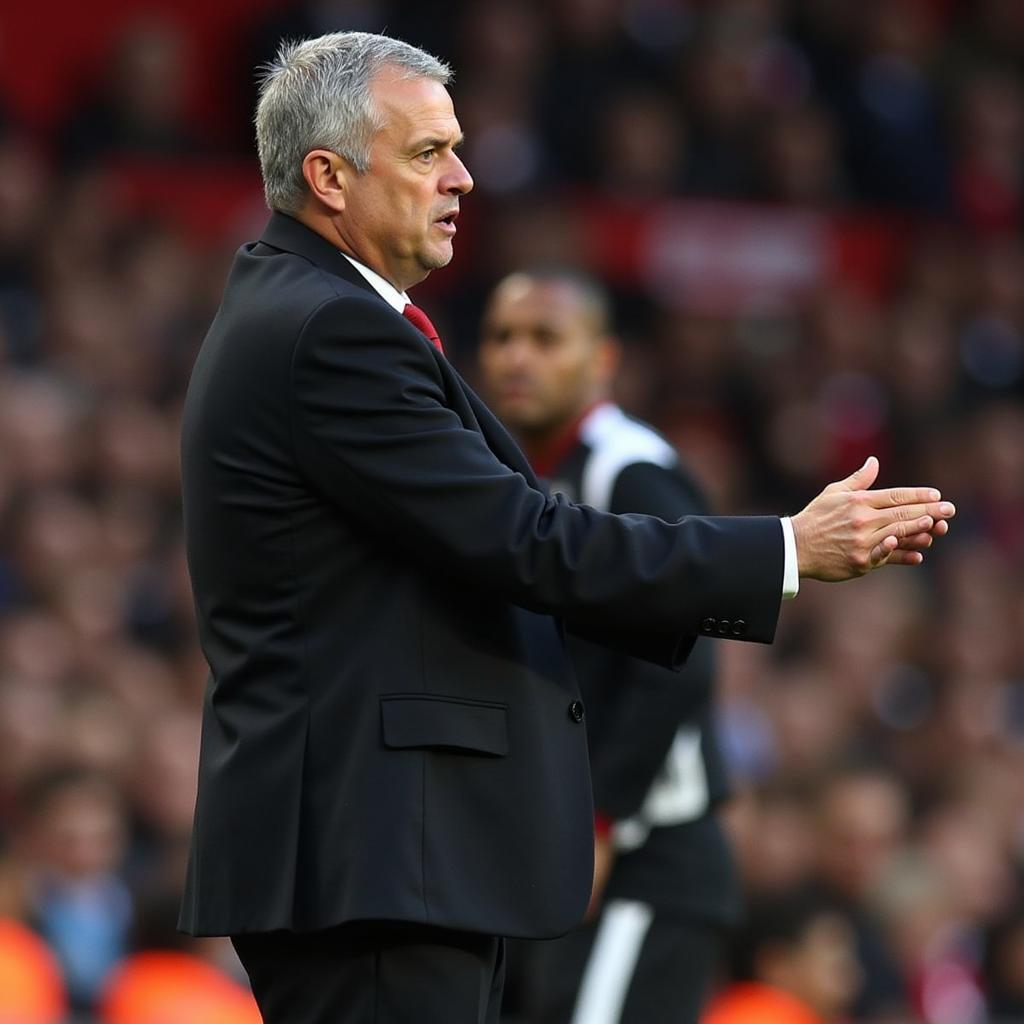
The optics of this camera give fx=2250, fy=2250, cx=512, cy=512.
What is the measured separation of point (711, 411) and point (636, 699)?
5.16m

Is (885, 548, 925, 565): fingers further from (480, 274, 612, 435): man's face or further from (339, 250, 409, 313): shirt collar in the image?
(480, 274, 612, 435): man's face

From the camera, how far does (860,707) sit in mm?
8562

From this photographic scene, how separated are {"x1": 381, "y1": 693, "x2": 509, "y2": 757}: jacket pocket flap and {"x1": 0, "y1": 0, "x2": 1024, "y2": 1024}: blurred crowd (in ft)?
8.99

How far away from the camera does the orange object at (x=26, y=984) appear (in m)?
5.28

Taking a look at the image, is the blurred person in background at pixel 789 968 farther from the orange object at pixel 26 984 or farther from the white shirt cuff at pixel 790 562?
the white shirt cuff at pixel 790 562

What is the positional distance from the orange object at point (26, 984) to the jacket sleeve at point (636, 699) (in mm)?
1779

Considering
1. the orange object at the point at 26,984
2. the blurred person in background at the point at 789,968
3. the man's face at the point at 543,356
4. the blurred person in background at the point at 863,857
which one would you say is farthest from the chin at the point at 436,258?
the blurred person in background at the point at 863,857

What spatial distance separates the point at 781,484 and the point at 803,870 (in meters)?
2.61

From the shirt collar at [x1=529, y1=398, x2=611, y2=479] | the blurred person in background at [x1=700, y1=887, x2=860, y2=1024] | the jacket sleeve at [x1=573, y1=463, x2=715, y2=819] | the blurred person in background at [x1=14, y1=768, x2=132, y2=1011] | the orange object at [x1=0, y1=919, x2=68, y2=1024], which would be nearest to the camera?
the jacket sleeve at [x1=573, y1=463, x2=715, y2=819]

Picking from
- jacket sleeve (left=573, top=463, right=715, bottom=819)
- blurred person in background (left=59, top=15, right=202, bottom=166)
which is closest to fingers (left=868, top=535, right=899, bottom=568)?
jacket sleeve (left=573, top=463, right=715, bottom=819)

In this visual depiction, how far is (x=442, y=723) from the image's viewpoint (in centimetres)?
292

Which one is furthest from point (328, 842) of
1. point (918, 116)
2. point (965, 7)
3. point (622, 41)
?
point (965, 7)

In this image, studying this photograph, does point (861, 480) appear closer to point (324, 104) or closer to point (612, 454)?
point (324, 104)

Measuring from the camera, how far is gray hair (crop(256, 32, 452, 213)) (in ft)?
Answer: 10.0
